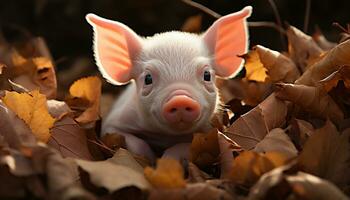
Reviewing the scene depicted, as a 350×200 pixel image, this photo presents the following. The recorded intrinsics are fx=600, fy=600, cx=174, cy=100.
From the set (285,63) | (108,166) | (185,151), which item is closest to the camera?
(108,166)

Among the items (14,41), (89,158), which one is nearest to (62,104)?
(89,158)

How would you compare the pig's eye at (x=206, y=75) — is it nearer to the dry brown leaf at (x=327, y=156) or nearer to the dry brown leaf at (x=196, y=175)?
the dry brown leaf at (x=196, y=175)

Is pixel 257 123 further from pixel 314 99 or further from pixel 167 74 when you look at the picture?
pixel 167 74

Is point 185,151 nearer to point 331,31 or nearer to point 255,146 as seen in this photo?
point 255,146

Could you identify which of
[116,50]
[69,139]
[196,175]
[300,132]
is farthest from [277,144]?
[116,50]

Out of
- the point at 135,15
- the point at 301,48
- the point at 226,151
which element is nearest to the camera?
the point at 226,151

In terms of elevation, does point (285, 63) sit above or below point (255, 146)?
above
